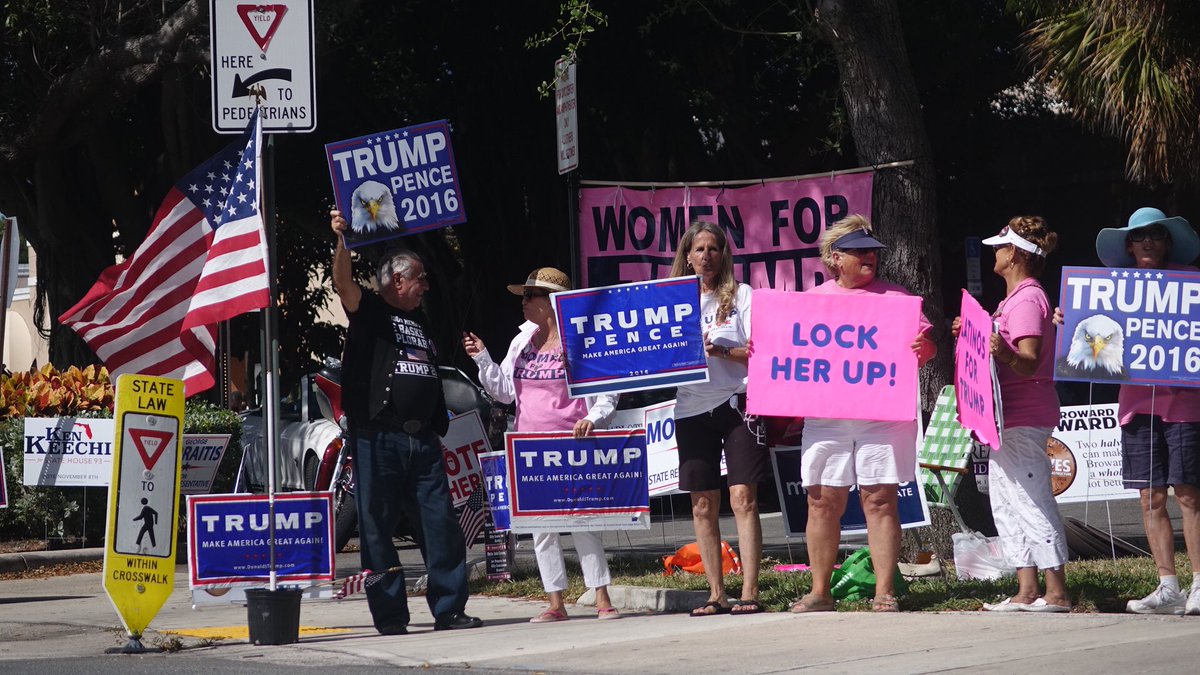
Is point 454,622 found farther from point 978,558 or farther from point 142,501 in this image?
point 978,558

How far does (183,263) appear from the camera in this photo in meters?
8.65

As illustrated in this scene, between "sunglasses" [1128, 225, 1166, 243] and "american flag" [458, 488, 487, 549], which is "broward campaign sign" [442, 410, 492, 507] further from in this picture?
"sunglasses" [1128, 225, 1166, 243]

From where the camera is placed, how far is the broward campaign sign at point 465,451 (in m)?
10.5

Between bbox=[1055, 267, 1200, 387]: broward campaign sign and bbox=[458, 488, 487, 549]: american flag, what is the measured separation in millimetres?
4340

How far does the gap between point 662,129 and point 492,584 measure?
10786mm

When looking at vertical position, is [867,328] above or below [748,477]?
above

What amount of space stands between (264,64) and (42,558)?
22.0 ft

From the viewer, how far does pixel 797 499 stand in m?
9.35

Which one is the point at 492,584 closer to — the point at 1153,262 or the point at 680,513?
the point at 1153,262

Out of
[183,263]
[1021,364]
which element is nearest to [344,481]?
[183,263]

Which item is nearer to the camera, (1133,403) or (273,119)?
(1133,403)

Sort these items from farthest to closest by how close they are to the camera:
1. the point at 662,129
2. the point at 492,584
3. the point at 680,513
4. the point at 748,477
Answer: the point at 662,129
the point at 680,513
the point at 492,584
the point at 748,477

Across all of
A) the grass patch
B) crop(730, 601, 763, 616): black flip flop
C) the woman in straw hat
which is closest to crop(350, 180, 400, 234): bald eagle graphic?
the woman in straw hat

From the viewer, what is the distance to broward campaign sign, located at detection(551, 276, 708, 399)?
8234 mm
